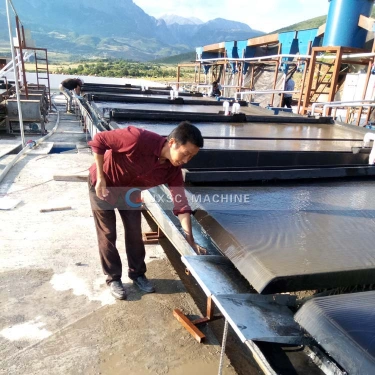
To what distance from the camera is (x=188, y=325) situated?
89.0 inches

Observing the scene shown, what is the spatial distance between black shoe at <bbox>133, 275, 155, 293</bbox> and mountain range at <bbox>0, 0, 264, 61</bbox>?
4530 inches

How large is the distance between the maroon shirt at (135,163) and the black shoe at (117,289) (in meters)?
0.69

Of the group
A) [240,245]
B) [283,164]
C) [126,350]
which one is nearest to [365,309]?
[240,245]

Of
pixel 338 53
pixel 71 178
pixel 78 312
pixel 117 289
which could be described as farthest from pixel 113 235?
pixel 338 53

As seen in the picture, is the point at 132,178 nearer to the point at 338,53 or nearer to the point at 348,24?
the point at 338,53

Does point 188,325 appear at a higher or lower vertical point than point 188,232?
lower

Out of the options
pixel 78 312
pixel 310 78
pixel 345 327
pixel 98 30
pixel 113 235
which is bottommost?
pixel 78 312

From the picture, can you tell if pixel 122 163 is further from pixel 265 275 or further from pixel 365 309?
pixel 365 309

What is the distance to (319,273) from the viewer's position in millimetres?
1389

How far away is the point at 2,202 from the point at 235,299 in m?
3.62

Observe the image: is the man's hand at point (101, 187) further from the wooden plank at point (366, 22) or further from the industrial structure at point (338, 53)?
the wooden plank at point (366, 22)

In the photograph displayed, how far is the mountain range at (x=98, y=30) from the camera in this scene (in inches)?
4587

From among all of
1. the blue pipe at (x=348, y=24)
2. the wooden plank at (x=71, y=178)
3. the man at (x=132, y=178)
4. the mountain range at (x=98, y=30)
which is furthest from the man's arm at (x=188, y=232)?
the mountain range at (x=98, y=30)

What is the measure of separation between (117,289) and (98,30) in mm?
182810
